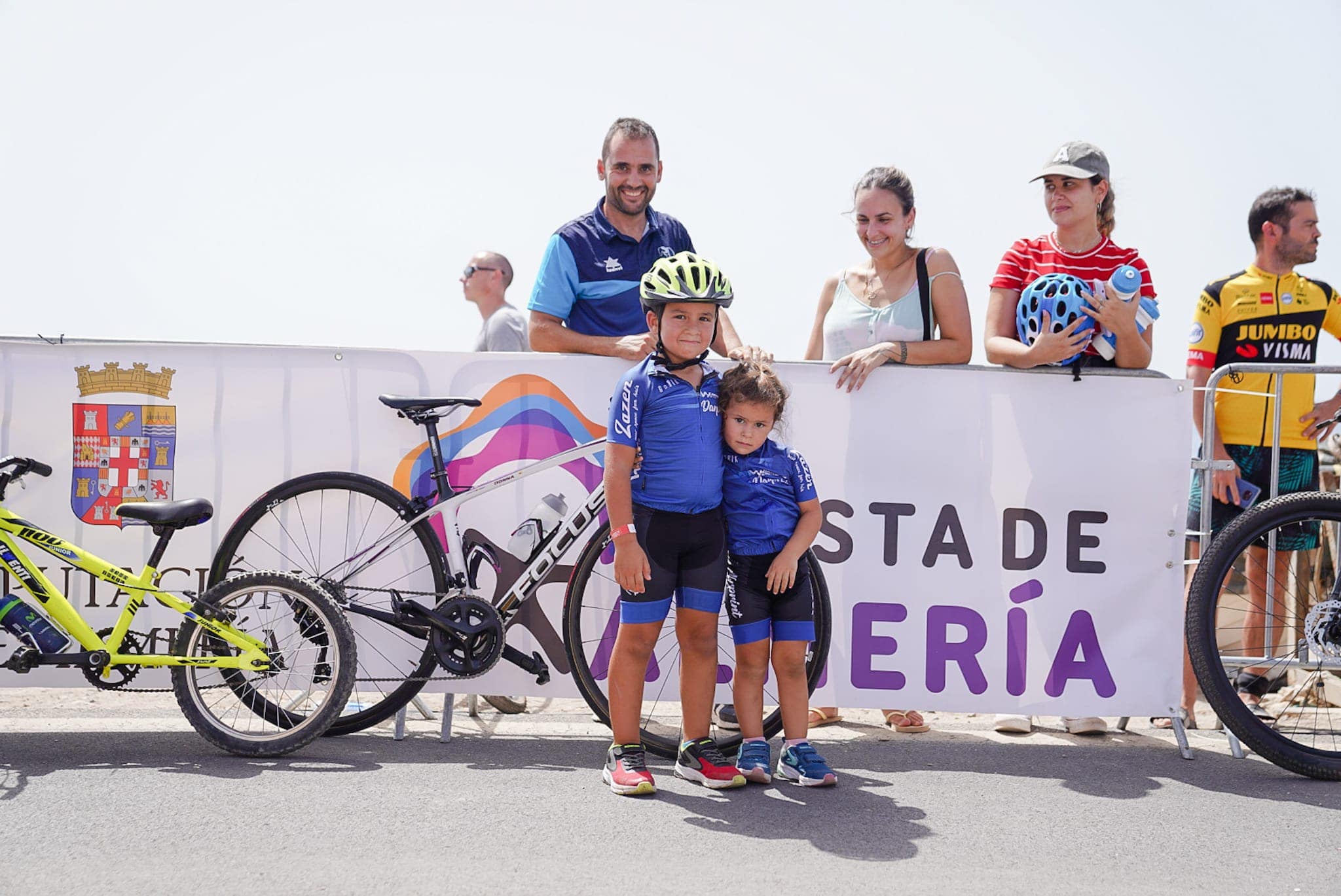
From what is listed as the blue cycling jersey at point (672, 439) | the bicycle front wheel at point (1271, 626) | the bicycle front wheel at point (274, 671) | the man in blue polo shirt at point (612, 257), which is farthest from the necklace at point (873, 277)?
the bicycle front wheel at point (274, 671)

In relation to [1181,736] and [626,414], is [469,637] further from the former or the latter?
[1181,736]

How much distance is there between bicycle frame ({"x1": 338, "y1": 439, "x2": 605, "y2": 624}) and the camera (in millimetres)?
5008

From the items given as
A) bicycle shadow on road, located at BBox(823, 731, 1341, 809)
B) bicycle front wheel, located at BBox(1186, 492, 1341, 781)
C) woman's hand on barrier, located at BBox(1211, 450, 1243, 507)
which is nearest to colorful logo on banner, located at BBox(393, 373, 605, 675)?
bicycle shadow on road, located at BBox(823, 731, 1341, 809)

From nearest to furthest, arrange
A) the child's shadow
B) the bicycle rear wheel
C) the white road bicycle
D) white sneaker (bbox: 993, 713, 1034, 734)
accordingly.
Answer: the child's shadow
the bicycle rear wheel
the white road bicycle
white sneaker (bbox: 993, 713, 1034, 734)

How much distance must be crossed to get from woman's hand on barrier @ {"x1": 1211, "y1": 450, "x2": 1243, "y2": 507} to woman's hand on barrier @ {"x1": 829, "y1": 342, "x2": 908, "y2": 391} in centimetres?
156

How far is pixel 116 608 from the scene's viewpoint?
5199 millimetres

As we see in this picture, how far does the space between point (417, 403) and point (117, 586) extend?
140 centimetres

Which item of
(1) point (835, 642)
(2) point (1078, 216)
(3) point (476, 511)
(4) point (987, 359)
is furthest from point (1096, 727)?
(3) point (476, 511)

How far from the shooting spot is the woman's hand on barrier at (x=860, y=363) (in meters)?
5.20

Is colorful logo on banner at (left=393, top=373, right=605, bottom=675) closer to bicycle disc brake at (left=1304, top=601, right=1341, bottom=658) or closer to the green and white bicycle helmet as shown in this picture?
the green and white bicycle helmet

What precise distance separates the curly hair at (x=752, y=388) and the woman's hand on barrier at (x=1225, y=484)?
2252 millimetres

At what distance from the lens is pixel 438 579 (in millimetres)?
5020

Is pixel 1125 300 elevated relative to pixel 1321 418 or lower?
elevated

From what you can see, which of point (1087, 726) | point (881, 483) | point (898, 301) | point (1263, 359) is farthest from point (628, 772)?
point (1263, 359)
